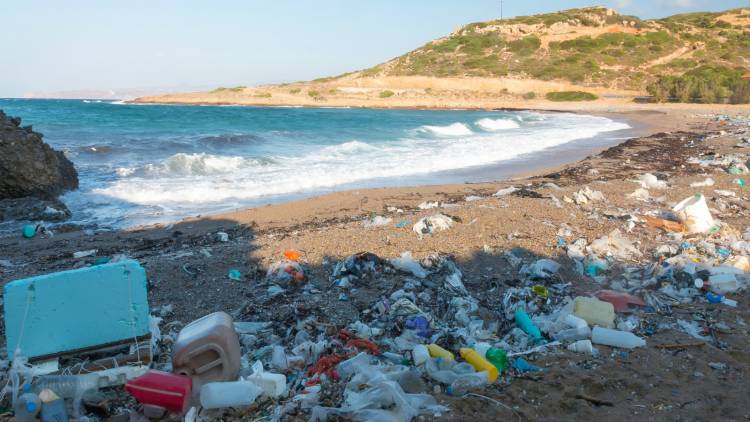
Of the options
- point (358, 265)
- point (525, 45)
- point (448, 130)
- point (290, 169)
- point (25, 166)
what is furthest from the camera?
point (525, 45)

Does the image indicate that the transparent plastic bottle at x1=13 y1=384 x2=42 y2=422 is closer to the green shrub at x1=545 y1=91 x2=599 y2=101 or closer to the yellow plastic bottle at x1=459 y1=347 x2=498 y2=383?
the yellow plastic bottle at x1=459 y1=347 x2=498 y2=383

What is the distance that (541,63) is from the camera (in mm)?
56219

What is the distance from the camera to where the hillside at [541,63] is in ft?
163

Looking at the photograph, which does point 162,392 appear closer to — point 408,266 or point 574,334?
point 574,334

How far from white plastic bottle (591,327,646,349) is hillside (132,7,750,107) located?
151 feet

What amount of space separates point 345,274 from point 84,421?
8.63 ft

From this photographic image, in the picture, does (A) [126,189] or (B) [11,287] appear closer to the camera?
(B) [11,287]

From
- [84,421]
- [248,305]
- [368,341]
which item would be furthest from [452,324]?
[84,421]

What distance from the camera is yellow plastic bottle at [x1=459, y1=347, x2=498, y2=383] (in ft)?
9.75

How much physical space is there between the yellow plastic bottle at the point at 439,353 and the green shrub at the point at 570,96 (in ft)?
149

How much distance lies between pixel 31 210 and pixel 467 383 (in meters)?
7.96

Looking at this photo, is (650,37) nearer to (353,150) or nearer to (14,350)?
(353,150)

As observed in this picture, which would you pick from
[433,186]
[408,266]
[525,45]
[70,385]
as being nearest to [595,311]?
[408,266]

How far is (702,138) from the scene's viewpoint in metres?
16.9
